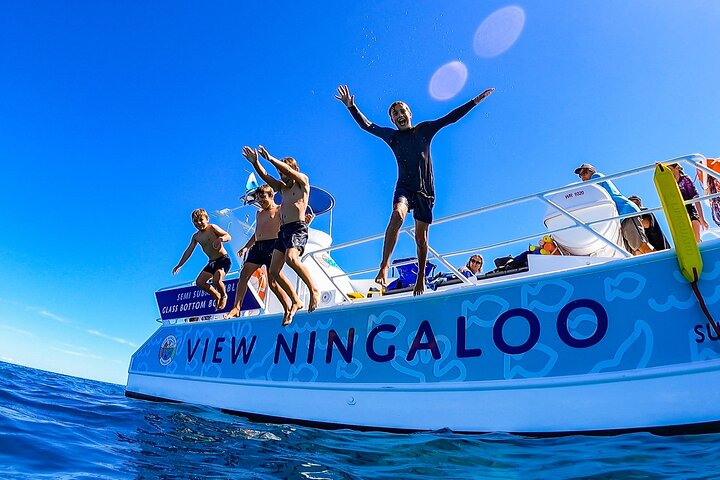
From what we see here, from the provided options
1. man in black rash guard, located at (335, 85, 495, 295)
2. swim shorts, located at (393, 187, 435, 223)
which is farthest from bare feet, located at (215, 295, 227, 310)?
swim shorts, located at (393, 187, 435, 223)

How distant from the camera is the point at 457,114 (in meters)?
4.09

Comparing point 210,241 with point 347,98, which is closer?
point 347,98

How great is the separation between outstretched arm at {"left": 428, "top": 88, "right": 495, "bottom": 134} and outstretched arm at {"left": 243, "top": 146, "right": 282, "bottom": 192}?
6.26 feet

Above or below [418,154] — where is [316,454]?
below

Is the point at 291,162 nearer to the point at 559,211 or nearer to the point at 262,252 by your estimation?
the point at 262,252

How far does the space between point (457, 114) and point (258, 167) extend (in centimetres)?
223

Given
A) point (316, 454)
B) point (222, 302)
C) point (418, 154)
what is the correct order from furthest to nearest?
point (222, 302)
point (418, 154)
point (316, 454)

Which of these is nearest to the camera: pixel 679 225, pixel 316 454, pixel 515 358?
pixel 316 454

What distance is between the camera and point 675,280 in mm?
3246

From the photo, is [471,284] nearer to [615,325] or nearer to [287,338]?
[615,325]

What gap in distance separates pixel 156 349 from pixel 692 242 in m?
7.46

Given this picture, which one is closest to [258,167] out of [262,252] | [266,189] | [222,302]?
[266,189]

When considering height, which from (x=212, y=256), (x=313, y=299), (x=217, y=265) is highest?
(x=212, y=256)

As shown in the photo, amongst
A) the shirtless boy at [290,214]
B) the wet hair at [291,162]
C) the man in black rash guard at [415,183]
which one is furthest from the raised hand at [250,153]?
the man in black rash guard at [415,183]
